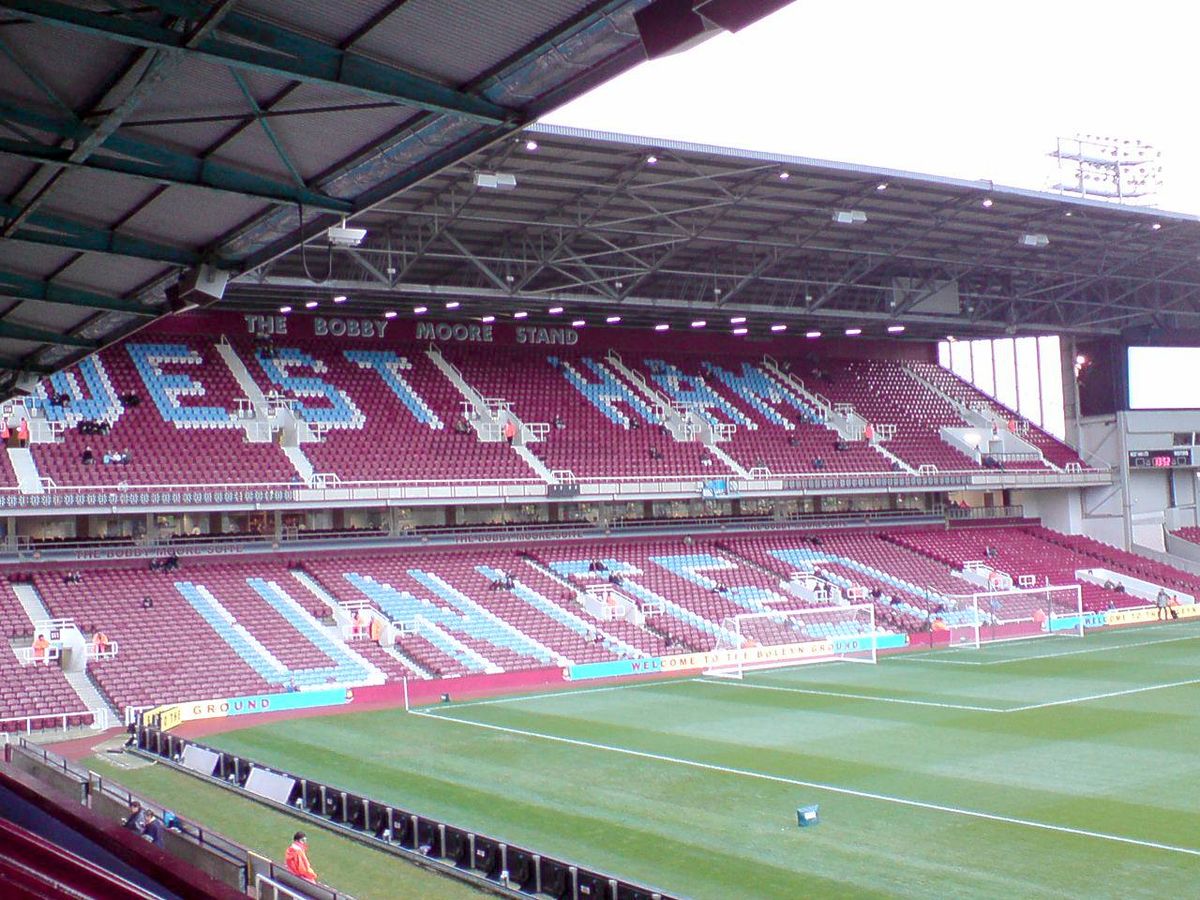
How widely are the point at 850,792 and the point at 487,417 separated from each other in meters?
31.3

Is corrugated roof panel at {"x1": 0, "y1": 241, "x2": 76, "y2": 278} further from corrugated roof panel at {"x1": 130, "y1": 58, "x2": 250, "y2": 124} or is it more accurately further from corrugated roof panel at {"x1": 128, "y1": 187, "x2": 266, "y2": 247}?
corrugated roof panel at {"x1": 130, "y1": 58, "x2": 250, "y2": 124}

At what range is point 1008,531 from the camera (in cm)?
6344

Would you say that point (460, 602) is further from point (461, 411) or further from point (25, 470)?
point (25, 470)

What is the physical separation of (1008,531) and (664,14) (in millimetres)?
59494

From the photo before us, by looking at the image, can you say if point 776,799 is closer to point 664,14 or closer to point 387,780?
point 387,780

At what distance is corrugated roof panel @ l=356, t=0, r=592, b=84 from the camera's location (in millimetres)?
8664

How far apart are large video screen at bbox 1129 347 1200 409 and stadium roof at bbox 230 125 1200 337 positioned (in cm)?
328

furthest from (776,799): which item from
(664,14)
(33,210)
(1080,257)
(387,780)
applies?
(1080,257)

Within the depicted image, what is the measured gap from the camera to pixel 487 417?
5266 centimetres

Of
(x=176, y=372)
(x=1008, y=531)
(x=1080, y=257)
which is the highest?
(x=1080, y=257)

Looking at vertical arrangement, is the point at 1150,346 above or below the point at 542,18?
above

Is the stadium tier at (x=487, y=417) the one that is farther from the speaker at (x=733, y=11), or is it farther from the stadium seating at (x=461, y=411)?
the speaker at (x=733, y=11)

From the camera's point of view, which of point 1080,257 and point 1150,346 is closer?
point 1080,257

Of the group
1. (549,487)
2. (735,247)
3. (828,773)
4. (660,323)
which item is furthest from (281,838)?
(660,323)
